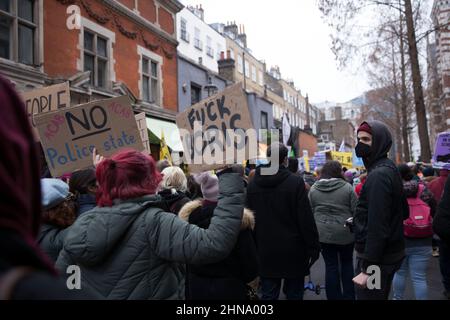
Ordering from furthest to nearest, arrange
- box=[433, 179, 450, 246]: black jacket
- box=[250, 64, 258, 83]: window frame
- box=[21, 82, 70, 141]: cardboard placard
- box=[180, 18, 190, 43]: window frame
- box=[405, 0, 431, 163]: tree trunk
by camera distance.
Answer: box=[250, 64, 258, 83]: window frame → box=[180, 18, 190, 43]: window frame → box=[405, 0, 431, 163]: tree trunk → box=[21, 82, 70, 141]: cardboard placard → box=[433, 179, 450, 246]: black jacket

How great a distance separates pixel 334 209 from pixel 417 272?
49.6 inches

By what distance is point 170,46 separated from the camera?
18078 mm

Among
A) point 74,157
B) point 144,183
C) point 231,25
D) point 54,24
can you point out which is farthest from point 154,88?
point 231,25

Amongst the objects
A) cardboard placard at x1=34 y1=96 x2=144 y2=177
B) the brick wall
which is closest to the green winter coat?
cardboard placard at x1=34 y1=96 x2=144 y2=177

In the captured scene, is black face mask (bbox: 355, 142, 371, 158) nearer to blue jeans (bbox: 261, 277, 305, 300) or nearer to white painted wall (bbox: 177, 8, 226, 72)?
blue jeans (bbox: 261, 277, 305, 300)

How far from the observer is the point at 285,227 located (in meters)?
4.34

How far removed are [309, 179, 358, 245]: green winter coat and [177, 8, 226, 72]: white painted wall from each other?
68.4 feet

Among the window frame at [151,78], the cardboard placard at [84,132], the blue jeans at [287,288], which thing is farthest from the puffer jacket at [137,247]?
the window frame at [151,78]

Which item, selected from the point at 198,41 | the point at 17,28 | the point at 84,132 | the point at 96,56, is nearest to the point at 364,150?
the point at 84,132

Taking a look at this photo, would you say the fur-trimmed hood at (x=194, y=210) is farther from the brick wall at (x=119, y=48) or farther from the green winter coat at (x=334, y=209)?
the brick wall at (x=119, y=48)

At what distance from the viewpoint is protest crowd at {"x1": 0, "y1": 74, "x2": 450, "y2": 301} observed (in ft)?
2.47

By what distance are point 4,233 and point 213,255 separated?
1574mm
